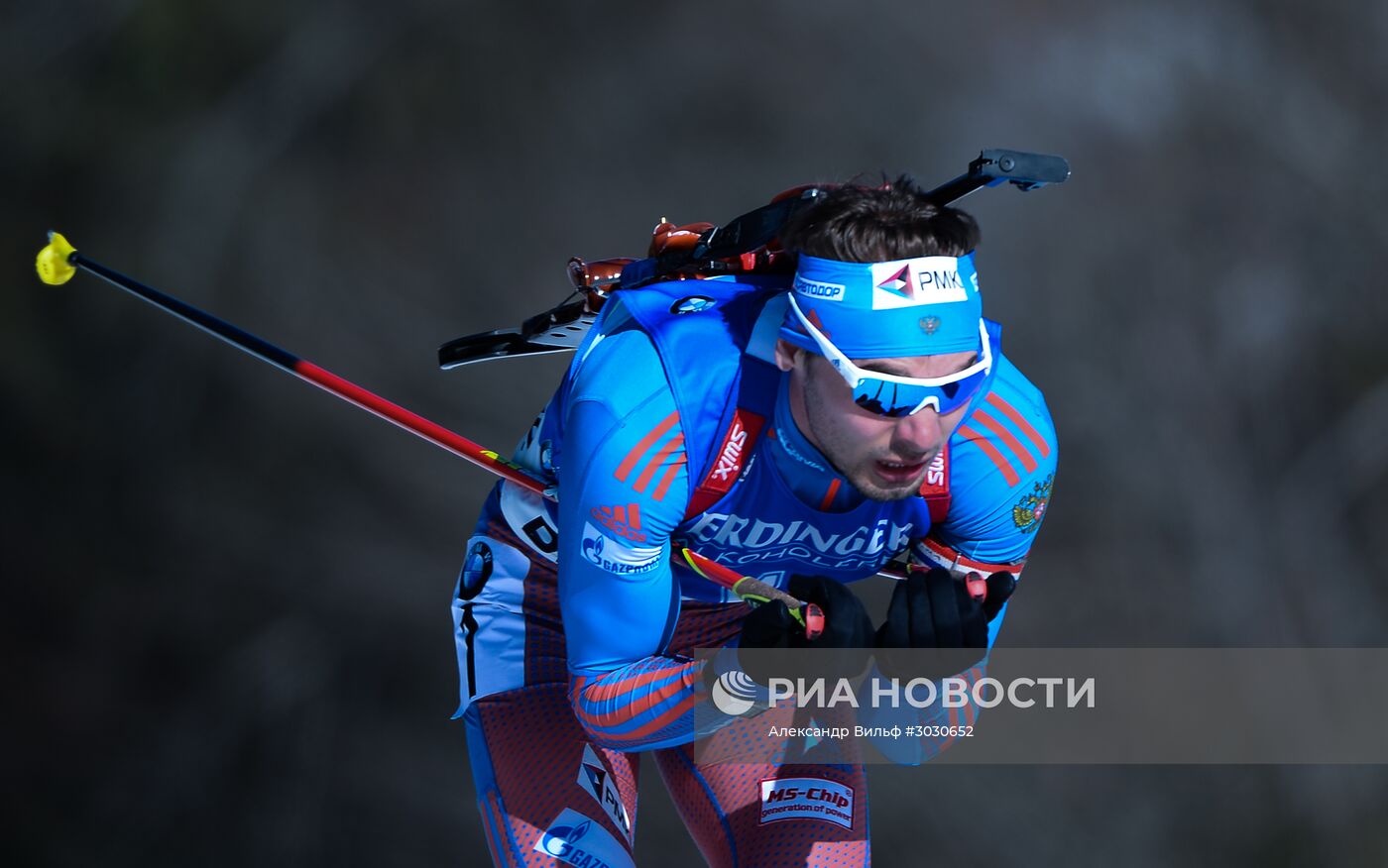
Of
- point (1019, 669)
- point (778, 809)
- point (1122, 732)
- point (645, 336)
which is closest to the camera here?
point (645, 336)

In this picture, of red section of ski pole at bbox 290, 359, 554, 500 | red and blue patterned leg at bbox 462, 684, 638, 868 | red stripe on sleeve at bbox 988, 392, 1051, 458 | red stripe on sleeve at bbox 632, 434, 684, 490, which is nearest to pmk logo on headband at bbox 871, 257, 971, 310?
red stripe on sleeve at bbox 988, 392, 1051, 458

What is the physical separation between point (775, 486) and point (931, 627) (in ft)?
1.17

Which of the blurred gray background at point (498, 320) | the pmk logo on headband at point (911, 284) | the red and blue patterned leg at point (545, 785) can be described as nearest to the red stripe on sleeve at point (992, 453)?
the pmk logo on headband at point (911, 284)

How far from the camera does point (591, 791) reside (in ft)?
8.20

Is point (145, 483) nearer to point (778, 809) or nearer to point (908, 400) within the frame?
point (778, 809)

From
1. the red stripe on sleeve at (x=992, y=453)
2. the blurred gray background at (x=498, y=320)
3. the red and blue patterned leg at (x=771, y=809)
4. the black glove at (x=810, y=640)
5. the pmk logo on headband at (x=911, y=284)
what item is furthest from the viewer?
the blurred gray background at (x=498, y=320)

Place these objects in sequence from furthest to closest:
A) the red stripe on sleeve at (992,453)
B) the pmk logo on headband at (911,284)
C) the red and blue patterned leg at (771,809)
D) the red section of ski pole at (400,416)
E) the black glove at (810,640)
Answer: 1. the red section of ski pole at (400,416)
2. the red and blue patterned leg at (771,809)
3. the red stripe on sleeve at (992,453)
4. the pmk logo on headband at (911,284)
5. the black glove at (810,640)

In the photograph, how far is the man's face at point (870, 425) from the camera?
205 centimetres

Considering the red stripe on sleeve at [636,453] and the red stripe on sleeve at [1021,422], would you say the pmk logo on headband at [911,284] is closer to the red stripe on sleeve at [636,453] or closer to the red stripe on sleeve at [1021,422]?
the red stripe on sleeve at [1021,422]

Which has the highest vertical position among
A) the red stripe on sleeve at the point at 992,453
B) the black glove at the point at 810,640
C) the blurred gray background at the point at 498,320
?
the blurred gray background at the point at 498,320

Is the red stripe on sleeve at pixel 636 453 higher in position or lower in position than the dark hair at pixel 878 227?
lower

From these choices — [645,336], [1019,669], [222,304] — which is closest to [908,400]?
[645,336]

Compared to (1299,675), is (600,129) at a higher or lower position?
higher

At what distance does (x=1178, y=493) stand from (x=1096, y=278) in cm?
62
